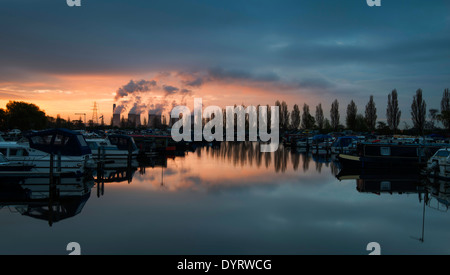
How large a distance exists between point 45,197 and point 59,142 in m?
6.64

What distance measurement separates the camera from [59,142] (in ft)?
73.6

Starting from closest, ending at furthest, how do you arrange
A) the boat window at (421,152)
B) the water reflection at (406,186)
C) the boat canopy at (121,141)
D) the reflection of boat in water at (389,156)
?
the water reflection at (406,186), the reflection of boat in water at (389,156), the boat window at (421,152), the boat canopy at (121,141)

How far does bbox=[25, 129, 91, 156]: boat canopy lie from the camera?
22219mm

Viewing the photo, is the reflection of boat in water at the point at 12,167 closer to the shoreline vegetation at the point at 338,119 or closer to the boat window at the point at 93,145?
the boat window at the point at 93,145

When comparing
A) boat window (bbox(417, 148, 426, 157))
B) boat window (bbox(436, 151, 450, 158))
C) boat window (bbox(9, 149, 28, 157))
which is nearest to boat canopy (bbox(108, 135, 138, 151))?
boat window (bbox(9, 149, 28, 157))

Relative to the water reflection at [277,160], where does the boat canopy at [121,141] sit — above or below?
above

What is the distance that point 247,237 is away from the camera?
11398 mm

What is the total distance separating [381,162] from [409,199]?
11649 mm

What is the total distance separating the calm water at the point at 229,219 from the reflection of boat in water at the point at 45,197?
0.07 metres

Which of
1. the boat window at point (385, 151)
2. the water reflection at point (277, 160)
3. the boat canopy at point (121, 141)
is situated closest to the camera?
the boat window at point (385, 151)

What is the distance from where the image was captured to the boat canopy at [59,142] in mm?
22219

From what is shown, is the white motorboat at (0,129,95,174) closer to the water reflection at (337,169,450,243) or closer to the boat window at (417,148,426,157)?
the water reflection at (337,169,450,243)

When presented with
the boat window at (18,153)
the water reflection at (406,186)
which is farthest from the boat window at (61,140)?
the water reflection at (406,186)
